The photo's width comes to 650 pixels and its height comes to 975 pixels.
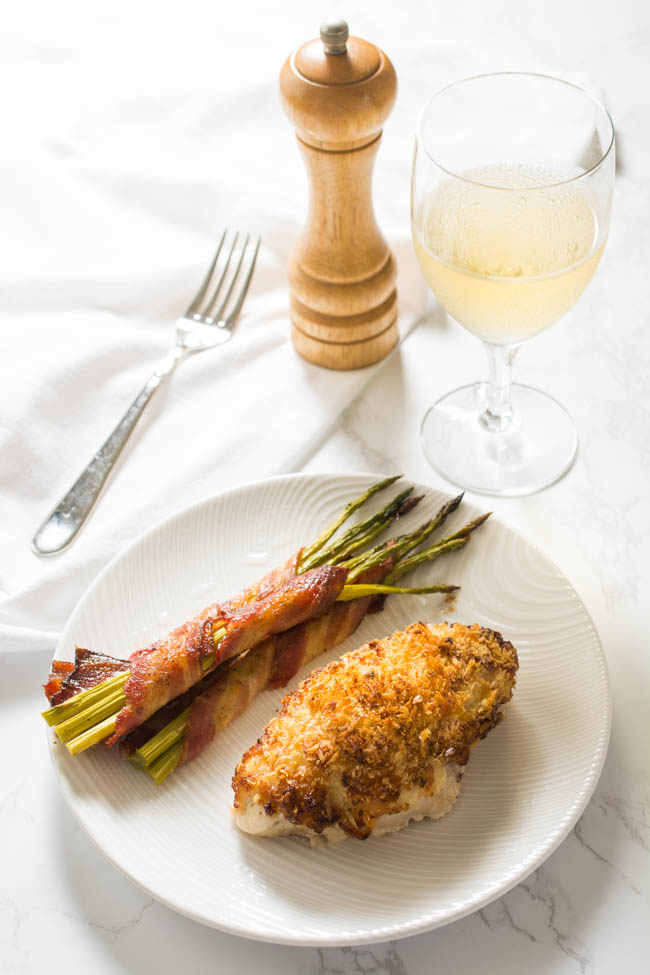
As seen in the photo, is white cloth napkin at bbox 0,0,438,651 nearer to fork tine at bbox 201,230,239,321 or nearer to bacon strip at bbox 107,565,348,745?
fork tine at bbox 201,230,239,321

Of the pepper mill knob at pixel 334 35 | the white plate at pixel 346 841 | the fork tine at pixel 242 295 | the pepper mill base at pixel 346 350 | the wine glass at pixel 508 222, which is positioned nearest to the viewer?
the white plate at pixel 346 841

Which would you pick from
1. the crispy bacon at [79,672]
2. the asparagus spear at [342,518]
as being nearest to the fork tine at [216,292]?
the asparagus spear at [342,518]

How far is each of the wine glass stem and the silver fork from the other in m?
0.72

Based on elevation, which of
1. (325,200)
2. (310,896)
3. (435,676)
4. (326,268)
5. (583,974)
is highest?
(325,200)

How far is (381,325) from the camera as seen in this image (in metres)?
2.59

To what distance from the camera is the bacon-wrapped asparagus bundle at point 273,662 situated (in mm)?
1808

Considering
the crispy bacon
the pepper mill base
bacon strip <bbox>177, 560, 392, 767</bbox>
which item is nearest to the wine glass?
the pepper mill base

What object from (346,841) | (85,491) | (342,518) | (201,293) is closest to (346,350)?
(201,293)

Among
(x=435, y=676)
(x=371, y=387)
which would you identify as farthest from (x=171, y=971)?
(x=371, y=387)

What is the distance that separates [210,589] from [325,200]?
0.96 metres

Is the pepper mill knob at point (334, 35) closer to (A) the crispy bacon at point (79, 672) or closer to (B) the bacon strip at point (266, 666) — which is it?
(B) the bacon strip at point (266, 666)

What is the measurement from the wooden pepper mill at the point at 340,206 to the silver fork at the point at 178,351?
24 centimetres

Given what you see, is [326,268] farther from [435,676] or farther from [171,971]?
[171,971]

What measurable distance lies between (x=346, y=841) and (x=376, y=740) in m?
0.18
